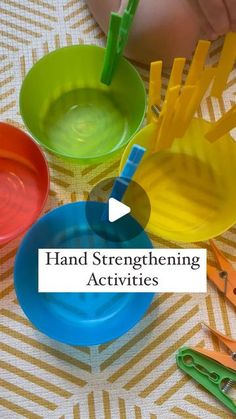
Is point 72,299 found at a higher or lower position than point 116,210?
lower

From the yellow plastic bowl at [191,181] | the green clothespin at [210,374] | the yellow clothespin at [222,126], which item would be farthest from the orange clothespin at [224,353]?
the yellow clothespin at [222,126]

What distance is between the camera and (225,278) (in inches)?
28.5

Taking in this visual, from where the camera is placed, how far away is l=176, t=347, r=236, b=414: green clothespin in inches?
27.5

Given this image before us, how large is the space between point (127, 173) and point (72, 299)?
210 millimetres

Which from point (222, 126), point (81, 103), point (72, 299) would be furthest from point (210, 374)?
point (81, 103)

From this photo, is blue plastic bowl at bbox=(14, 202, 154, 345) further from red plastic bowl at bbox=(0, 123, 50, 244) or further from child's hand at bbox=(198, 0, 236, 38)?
child's hand at bbox=(198, 0, 236, 38)

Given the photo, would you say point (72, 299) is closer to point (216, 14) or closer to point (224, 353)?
point (224, 353)

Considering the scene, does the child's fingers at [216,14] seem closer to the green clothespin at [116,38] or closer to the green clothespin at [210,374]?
the green clothespin at [116,38]

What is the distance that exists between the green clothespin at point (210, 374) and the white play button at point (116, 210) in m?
0.20

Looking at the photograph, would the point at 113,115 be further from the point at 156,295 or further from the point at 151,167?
the point at 156,295

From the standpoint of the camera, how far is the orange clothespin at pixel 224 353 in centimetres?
70

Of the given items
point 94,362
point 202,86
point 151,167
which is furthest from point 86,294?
point 202,86

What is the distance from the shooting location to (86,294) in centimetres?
73

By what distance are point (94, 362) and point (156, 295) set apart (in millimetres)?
123
